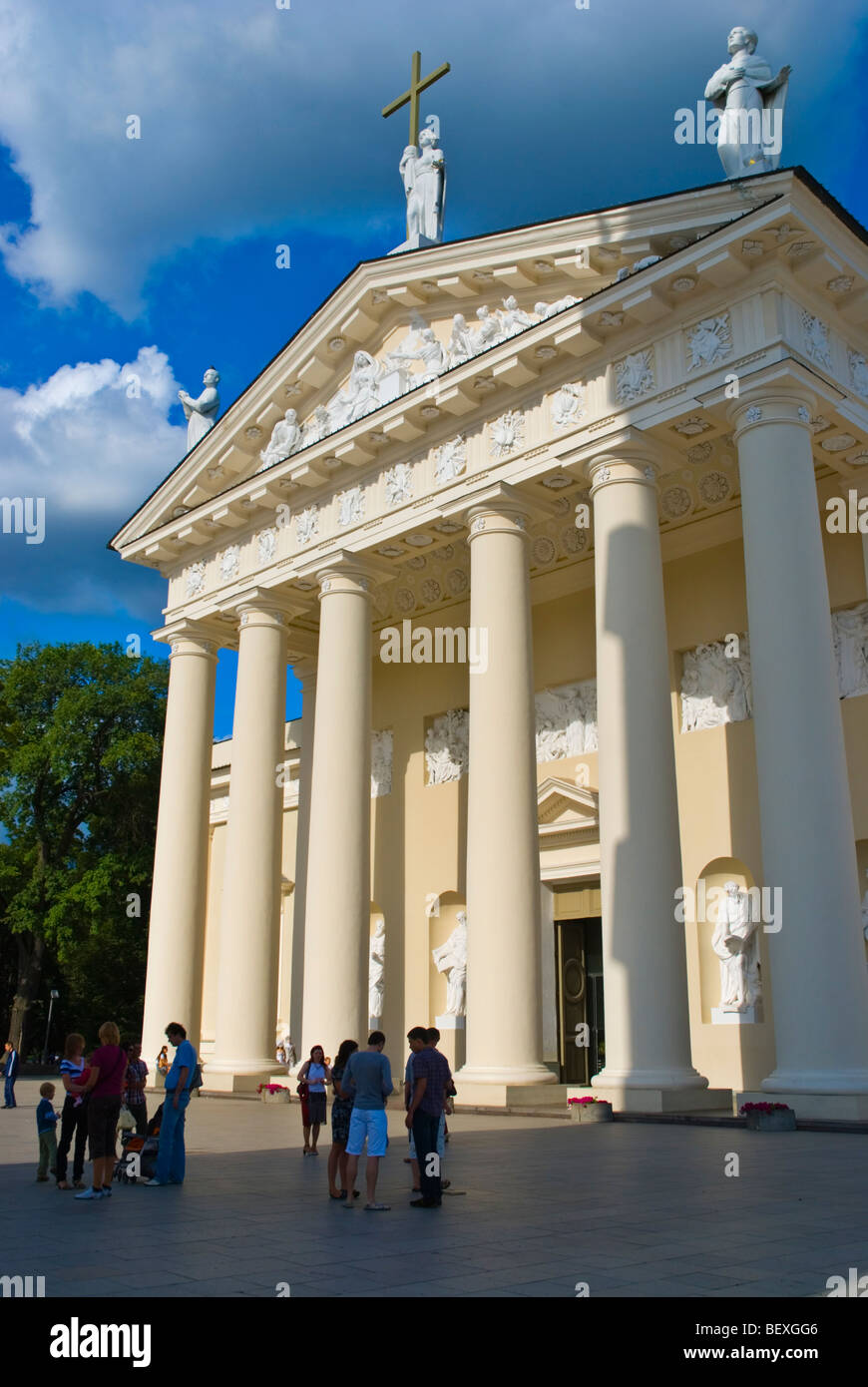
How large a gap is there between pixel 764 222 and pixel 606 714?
7325 millimetres

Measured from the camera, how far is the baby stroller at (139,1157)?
34.2 feet

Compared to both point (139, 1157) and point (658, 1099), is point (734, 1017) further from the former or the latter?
point (139, 1157)

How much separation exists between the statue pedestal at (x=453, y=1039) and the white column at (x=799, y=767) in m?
11.1

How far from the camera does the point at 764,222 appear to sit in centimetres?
1662

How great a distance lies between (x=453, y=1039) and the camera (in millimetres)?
25469

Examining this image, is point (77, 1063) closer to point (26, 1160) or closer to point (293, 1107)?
point (26, 1160)

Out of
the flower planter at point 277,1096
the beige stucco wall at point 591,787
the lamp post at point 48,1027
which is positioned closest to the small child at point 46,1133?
the beige stucco wall at point 591,787

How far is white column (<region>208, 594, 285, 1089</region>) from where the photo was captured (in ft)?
76.3

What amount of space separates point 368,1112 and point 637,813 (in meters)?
8.75

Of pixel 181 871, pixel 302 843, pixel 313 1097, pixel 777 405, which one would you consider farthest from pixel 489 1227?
pixel 302 843

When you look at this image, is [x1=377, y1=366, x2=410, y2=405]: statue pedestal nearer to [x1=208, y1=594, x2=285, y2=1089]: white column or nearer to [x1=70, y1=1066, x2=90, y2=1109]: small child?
[x1=208, y1=594, x2=285, y2=1089]: white column
